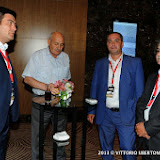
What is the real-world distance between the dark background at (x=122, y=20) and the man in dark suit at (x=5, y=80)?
3.26 metres

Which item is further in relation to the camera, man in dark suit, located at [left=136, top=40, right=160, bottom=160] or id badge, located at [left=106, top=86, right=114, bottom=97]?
id badge, located at [left=106, top=86, right=114, bottom=97]

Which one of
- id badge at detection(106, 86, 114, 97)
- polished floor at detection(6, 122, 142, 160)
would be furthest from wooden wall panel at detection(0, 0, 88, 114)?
id badge at detection(106, 86, 114, 97)

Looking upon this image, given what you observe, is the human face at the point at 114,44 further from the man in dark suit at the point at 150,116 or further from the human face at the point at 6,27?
the human face at the point at 6,27

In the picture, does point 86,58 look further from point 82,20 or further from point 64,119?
point 64,119

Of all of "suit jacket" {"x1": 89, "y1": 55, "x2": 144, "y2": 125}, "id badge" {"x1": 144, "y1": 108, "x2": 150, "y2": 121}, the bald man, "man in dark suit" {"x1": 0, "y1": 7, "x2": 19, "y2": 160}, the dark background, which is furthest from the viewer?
the dark background

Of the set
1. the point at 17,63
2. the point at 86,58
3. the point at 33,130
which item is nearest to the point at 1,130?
the point at 33,130

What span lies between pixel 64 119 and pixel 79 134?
1.57 m

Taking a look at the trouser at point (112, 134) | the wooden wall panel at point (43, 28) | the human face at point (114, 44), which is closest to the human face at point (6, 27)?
the human face at point (114, 44)

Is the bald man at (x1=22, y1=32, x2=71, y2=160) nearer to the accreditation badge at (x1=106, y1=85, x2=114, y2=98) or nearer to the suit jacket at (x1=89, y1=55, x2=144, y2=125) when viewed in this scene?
the suit jacket at (x1=89, y1=55, x2=144, y2=125)

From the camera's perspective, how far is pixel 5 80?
199 centimetres

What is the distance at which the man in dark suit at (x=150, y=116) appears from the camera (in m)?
1.98

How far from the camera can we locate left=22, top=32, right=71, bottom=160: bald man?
113 inches

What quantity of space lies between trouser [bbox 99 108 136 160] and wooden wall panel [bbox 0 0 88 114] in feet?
7.36

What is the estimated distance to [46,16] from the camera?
499 centimetres
